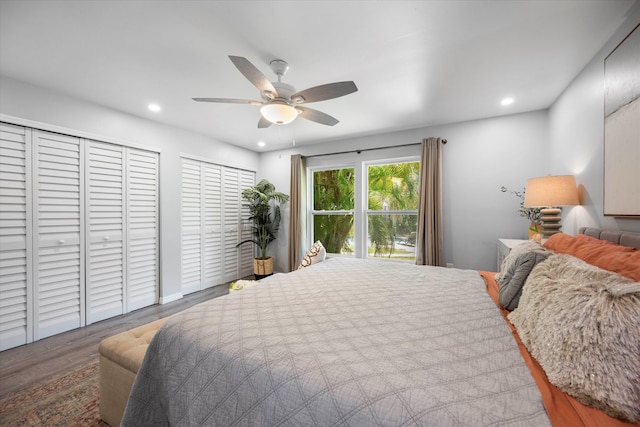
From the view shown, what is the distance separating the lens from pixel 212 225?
424 centimetres

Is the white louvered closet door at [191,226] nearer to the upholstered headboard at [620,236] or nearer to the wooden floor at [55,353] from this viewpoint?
the wooden floor at [55,353]

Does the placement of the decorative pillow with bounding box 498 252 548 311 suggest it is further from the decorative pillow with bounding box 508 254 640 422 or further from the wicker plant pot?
the wicker plant pot

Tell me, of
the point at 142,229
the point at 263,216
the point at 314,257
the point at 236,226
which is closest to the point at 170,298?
the point at 142,229

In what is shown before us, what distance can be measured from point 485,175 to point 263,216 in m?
3.53

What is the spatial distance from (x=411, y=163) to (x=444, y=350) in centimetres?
334

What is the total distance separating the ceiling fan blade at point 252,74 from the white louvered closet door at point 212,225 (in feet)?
8.78

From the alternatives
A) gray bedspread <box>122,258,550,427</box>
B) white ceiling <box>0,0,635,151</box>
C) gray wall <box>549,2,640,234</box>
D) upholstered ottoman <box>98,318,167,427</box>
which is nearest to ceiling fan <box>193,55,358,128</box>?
white ceiling <box>0,0,635,151</box>

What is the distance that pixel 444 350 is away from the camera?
985mm

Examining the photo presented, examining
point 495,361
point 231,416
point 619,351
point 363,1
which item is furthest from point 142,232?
point 619,351

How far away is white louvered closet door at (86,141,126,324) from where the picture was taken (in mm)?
2854

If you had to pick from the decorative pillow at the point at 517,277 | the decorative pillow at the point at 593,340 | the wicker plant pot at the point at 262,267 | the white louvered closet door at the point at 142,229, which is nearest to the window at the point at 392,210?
the wicker plant pot at the point at 262,267

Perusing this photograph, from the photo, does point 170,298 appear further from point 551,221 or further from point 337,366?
point 551,221

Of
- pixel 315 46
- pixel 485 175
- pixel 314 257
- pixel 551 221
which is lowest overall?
pixel 314 257

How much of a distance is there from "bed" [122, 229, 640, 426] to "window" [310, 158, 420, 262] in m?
2.39
